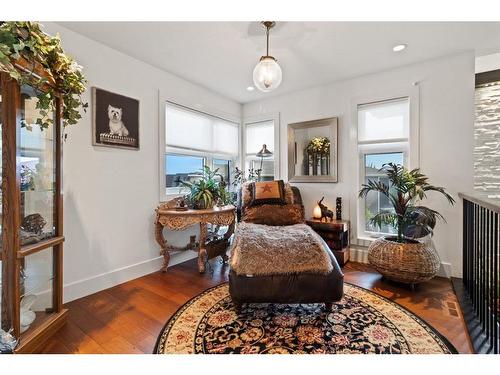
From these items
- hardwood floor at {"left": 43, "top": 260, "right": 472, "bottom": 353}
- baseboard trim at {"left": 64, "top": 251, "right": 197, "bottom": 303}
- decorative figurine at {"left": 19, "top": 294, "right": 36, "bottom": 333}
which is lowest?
hardwood floor at {"left": 43, "top": 260, "right": 472, "bottom": 353}

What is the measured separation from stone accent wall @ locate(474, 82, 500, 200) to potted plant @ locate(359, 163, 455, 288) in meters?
0.76

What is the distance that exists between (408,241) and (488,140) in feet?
5.61

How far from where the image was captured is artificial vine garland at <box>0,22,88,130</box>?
126 centimetres

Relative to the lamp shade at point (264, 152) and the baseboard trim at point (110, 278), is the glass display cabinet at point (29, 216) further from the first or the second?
the lamp shade at point (264, 152)

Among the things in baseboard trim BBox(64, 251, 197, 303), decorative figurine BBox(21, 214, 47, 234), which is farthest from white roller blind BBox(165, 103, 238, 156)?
decorative figurine BBox(21, 214, 47, 234)

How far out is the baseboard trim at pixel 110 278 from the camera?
2.13m

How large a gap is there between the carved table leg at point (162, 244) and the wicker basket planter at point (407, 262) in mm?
2395

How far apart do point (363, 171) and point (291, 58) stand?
1.78 m

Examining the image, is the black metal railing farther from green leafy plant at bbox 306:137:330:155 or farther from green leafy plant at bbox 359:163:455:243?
green leafy plant at bbox 306:137:330:155

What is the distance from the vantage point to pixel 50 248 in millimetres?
1739

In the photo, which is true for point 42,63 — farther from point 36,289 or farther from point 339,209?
point 339,209
